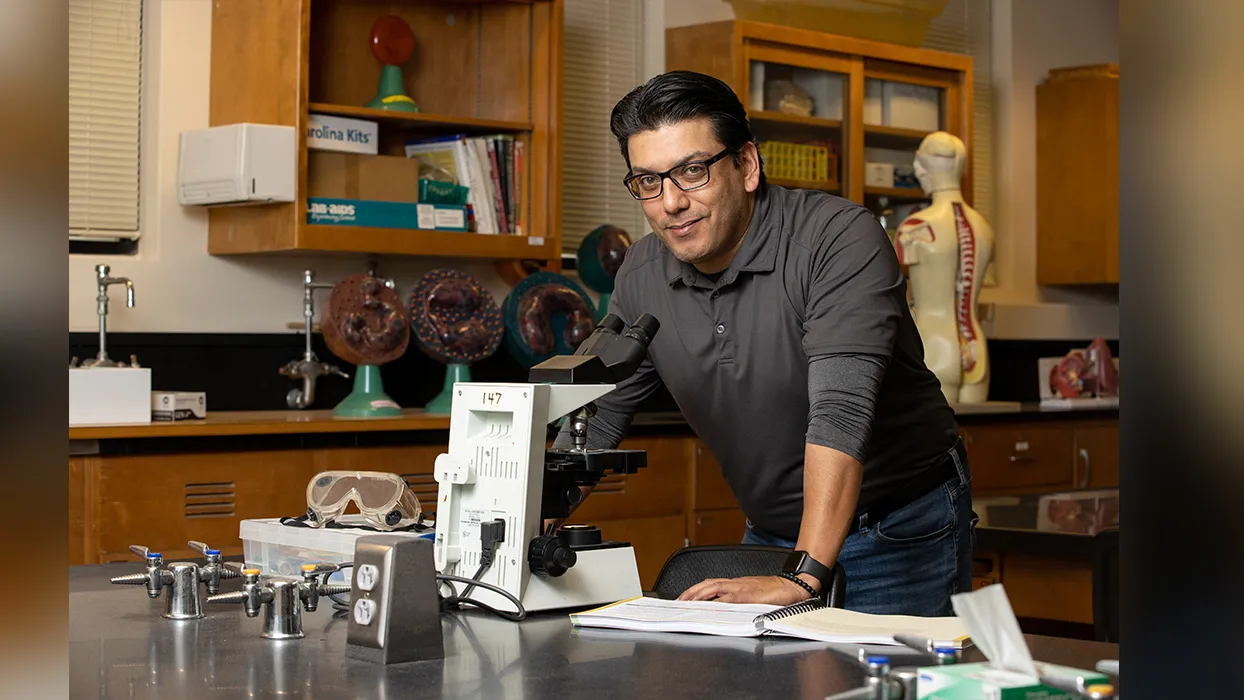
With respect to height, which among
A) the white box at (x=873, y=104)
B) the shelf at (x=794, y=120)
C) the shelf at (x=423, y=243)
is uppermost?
the white box at (x=873, y=104)

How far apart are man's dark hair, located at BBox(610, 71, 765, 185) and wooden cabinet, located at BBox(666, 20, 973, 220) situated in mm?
2738

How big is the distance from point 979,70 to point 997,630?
215 inches

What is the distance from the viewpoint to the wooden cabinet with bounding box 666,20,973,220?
4898 millimetres

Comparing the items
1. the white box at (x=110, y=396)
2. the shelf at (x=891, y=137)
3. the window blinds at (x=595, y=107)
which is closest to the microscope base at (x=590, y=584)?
the white box at (x=110, y=396)

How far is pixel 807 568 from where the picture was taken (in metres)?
1.73

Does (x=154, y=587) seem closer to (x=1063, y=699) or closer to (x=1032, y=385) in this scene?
(x=1063, y=699)

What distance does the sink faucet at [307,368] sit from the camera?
4.08m

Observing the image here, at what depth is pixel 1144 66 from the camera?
1.58 feet

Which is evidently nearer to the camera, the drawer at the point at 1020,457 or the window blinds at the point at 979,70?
the drawer at the point at 1020,457

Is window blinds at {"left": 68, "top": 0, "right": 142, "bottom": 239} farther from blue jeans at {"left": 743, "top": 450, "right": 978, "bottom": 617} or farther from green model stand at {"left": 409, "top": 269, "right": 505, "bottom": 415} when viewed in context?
blue jeans at {"left": 743, "top": 450, "right": 978, "bottom": 617}

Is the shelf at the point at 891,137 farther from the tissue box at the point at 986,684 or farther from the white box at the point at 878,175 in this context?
the tissue box at the point at 986,684

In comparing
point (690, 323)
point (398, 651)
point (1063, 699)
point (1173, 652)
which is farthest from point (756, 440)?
point (1173, 652)

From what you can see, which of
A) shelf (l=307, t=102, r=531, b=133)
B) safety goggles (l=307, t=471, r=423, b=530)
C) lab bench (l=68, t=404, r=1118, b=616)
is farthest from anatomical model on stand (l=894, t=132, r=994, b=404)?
safety goggles (l=307, t=471, r=423, b=530)

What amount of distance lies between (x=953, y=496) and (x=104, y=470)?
6.66ft
